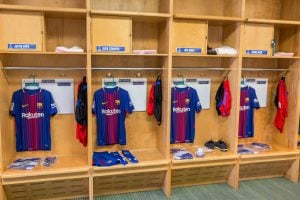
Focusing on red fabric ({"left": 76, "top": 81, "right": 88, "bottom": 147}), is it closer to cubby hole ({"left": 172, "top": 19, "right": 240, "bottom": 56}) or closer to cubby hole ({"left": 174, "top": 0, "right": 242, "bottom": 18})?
cubby hole ({"left": 172, "top": 19, "right": 240, "bottom": 56})

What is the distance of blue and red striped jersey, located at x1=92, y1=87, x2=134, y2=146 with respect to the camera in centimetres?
340

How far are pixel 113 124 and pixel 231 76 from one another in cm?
160

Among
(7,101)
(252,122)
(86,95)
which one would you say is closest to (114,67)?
(86,95)

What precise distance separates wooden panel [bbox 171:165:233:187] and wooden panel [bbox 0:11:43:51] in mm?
2223

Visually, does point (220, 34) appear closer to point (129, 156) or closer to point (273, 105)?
point (273, 105)

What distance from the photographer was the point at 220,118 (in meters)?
3.88

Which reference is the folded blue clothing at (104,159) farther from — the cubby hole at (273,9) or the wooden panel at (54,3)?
the cubby hole at (273,9)

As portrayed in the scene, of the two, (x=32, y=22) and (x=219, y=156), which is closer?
(x=32, y=22)

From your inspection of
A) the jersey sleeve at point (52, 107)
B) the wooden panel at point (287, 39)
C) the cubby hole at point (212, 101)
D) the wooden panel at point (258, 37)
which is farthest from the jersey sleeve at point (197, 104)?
the jersey sleeve at point (52, 107)

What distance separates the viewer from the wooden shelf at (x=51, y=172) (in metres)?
2.86

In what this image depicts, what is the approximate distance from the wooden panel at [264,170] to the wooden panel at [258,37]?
4.92ft

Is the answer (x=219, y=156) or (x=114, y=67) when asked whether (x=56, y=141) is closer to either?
(x=114, y=67)

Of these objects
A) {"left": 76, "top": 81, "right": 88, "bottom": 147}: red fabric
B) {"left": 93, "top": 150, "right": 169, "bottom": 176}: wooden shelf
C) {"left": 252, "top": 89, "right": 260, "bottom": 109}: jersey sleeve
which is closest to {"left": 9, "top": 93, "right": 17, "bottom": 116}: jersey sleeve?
{"left": 76, "top": 81, "right": 88, "bottom": 147}: red fabric

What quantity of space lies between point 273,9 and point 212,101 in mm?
1573
